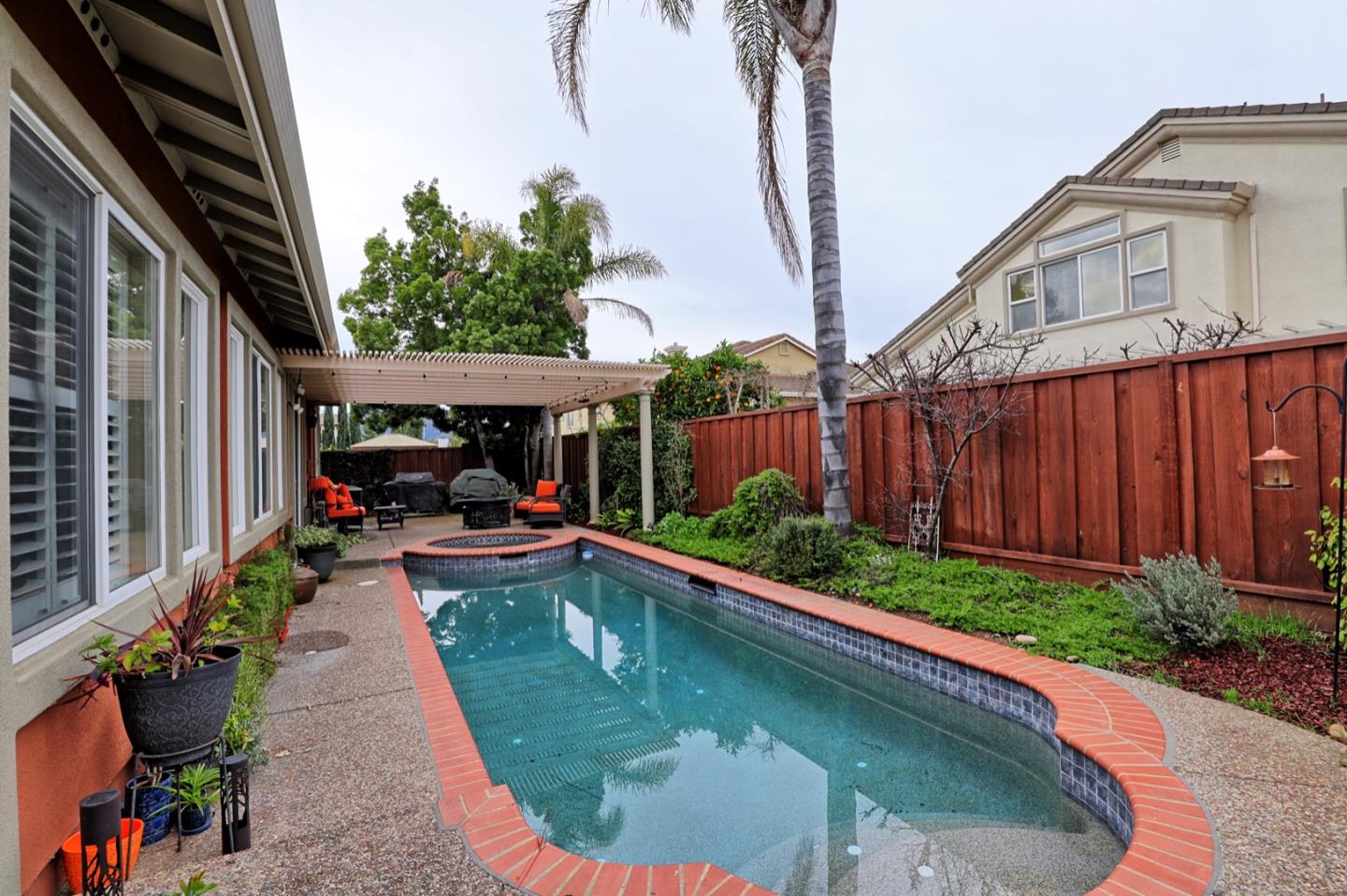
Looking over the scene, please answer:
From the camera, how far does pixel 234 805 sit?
2539mm

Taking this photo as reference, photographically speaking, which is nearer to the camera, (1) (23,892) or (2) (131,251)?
(1) (23,892)

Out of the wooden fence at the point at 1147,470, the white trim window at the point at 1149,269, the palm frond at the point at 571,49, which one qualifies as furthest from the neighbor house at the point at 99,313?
the white trim window at the point at 1149,269

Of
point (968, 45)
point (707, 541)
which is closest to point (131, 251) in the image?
point (707, 541)


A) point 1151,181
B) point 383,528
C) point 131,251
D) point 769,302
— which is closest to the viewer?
point 131,251

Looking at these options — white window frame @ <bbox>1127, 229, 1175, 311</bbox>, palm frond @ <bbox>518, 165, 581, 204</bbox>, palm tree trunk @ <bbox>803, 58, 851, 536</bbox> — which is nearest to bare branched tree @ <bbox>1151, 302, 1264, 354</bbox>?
white window frame @ <bbox>1127, 229, 1175, 311</bbox>

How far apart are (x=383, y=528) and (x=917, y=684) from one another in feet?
44.4

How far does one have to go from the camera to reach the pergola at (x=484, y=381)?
10672 millimetres

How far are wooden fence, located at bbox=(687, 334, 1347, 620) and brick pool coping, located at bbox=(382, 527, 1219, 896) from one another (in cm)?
177

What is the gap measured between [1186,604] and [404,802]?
4.94 metres

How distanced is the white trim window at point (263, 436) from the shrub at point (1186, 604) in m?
7.87

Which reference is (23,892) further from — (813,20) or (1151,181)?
(1151,181)

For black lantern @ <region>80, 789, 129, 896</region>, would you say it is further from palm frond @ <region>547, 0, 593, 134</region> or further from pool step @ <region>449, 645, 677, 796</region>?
palm frond @ <region>547, 0, 593, 134</region>

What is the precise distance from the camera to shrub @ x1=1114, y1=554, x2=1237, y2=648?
440 centimetres

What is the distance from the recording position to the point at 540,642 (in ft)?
22.6
